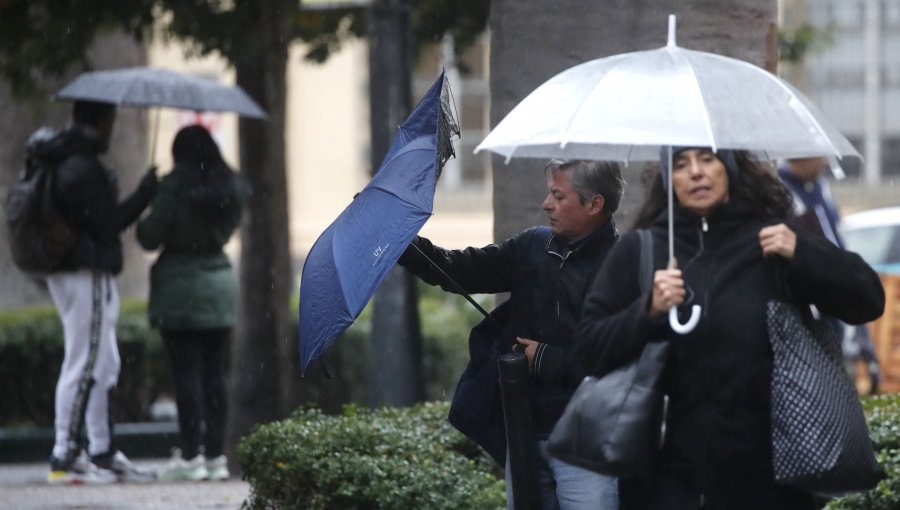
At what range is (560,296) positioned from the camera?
4.86m

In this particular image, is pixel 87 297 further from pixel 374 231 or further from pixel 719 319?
pixel 719 319

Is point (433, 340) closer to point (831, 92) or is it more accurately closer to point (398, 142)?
point (398, 142)

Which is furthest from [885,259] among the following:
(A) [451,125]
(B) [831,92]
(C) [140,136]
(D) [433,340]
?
(B) [831,92]

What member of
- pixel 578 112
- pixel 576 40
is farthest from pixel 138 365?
pixel 578 112

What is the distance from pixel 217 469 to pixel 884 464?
462cm

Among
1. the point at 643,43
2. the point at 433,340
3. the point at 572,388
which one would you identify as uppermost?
the point at 643,43

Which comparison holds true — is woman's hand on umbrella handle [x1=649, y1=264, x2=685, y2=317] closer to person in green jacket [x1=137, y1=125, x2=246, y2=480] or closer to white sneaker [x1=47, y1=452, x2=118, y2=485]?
person in green jacket [x1=137, y1=125, x2=246, y2=480]

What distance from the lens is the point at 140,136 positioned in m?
14.9

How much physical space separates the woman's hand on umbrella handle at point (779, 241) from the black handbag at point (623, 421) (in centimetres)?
33

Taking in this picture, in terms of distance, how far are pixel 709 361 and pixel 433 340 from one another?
949 cm

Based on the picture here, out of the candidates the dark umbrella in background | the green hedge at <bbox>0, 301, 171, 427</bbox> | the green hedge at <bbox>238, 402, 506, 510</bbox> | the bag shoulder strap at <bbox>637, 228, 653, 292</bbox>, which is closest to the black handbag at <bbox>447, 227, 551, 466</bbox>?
the bag shoulder strap at <bbox>637, 228, 653, 292</bbox>

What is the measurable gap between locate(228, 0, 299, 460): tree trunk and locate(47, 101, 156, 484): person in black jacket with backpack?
68.2 inches

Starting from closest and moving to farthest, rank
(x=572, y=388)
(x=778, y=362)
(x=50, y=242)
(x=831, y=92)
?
(x=778, y=362), (x=572, y=388), (x=50, y=242), (x=831, y=92)

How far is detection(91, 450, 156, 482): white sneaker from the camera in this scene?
938cm
